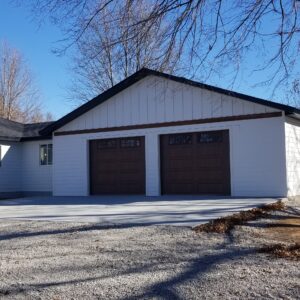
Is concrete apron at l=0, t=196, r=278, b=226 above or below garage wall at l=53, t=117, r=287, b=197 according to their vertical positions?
below

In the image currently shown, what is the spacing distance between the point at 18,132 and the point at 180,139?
9125mm

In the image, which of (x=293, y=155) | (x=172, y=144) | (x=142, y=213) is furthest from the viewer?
(x=172, y=144)

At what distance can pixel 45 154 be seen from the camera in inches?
858

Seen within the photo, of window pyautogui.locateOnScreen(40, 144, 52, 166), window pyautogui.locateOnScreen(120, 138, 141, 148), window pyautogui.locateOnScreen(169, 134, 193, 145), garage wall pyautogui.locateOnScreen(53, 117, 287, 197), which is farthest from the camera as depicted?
window pyautogui.locateOnScreen(40, 144, 52, 166)

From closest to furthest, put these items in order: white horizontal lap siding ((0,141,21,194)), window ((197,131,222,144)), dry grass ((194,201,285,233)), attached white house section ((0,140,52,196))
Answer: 1. dry grass ((194,201,285,233))
2. window ((197,131,222,144))
3. white horizontal lap siding ((0,141,21,194))
4. attached white house section ((0,140,52,196))

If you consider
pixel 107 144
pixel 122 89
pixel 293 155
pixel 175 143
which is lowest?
pixel 293 155

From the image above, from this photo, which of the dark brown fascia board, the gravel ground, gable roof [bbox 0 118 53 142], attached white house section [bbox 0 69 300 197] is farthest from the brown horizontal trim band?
the gravel ground

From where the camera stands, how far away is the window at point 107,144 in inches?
737

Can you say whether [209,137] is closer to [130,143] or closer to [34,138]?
[130,143]

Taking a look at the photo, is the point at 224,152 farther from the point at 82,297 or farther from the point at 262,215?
the point at 82,297

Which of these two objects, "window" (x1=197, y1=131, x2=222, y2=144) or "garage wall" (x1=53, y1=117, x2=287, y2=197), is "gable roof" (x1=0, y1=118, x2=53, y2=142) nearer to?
"garage wall" (x1=53, y1=117, x2=287, y2=197)

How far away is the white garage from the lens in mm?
15555

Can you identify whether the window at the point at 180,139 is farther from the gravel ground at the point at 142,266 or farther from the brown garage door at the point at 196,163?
the gravel ground at the point at 142,266

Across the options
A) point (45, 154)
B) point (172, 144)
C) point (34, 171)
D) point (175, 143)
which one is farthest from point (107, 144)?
point (34, 171)
